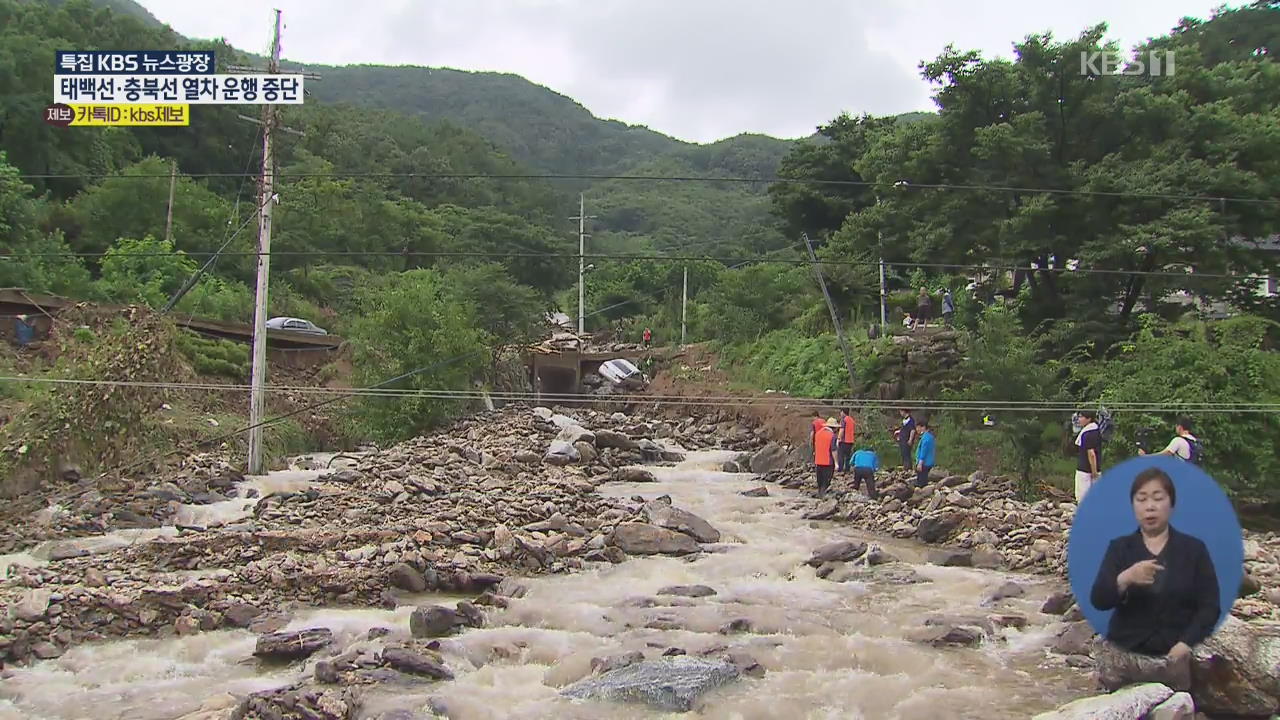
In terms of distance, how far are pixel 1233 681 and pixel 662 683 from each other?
4646 mm

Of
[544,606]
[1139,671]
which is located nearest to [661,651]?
[544,606]

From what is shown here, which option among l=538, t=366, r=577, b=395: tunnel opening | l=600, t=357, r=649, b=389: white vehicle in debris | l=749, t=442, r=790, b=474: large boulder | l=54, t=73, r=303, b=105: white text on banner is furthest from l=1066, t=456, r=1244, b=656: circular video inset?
l=538, t=366, r=577, b=395: tunnel opening

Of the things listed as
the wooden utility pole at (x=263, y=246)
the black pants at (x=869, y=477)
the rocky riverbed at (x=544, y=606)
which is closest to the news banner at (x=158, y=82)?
the wooden utility pole at (x=263, y=246)

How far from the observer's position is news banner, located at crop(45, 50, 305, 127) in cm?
1527

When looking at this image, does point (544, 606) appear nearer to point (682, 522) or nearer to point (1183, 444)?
point (682, 522)

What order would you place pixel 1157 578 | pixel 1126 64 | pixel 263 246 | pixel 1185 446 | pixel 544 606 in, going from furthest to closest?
pixel 1126 64, pixel 263 246, pixel 544 606, pixel 1185 446, pixel 1157 578

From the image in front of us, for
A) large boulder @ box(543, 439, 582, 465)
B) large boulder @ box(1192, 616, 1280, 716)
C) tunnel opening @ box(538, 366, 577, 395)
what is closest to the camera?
large boulder @ box(1192, 616, 1280, 716)

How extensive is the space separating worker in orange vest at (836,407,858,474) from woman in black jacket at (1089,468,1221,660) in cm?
1729

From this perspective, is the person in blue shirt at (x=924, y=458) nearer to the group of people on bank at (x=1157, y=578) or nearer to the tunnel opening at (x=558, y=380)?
the group of people on bank at (x=1157, y=578)

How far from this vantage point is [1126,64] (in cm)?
2286

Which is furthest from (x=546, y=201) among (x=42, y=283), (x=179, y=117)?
(x=179, y=117)

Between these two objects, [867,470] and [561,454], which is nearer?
[867,470]

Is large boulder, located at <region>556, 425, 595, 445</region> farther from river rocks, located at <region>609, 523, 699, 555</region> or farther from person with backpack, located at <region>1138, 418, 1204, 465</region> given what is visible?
person with backpack, located at <region>1138, 418, 1204, 465</region>

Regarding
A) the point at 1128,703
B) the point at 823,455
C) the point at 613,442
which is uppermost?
the point at 823,455
